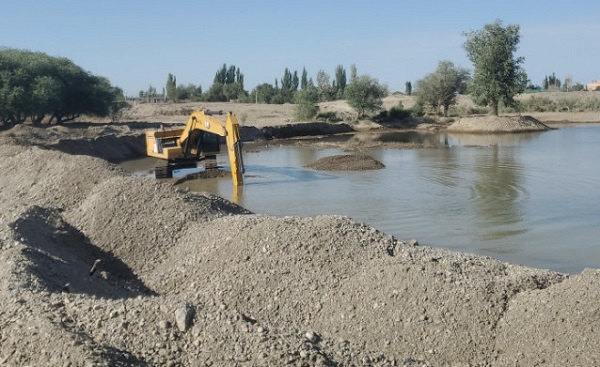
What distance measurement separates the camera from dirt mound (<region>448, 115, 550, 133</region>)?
5002 cm

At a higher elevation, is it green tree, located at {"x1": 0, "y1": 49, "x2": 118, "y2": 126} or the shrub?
green tree, located at {"x1": 0, "y1": 49, "x2": 118, "y2": 126}

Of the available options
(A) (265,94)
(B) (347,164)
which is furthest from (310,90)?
(B) (347,164)

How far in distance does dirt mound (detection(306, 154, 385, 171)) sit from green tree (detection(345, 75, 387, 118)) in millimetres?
30592

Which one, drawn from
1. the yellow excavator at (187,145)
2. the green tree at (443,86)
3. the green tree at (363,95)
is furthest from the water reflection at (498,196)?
the green tree at (443,86)

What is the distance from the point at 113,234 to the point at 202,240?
5.70ft

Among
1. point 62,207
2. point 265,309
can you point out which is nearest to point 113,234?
point 62,207

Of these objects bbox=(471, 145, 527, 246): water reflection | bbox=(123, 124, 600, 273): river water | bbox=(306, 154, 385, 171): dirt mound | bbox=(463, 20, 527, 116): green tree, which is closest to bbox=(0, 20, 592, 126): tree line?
bbox=(463, 20, 527, 116): green tree

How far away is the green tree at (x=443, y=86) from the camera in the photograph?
6303 centimetres

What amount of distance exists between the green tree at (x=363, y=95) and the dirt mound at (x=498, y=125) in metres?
8.29

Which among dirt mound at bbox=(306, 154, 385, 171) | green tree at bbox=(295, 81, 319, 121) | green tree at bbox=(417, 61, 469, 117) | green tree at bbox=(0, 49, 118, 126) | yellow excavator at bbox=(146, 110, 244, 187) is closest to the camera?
yellow excavator at bbox=(146, 110, 244, 187)

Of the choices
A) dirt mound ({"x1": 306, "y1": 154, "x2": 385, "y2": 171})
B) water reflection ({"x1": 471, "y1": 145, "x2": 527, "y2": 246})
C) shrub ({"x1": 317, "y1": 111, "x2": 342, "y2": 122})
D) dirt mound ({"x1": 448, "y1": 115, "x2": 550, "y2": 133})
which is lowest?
water reflection ({"x1": 471, "y1": 145, "x2": 527, "y2": 246})

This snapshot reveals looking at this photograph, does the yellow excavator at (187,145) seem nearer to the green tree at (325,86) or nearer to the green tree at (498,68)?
the green tree at (498,68)

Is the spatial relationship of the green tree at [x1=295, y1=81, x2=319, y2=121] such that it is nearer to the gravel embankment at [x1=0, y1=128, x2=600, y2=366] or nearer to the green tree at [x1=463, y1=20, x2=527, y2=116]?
the green tree at [x1=463, y1=20, x2=527, y2=116]

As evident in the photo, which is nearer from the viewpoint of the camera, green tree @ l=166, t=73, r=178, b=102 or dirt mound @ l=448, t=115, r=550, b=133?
dirt mound @ l=448, t=115, r=550, b=133
